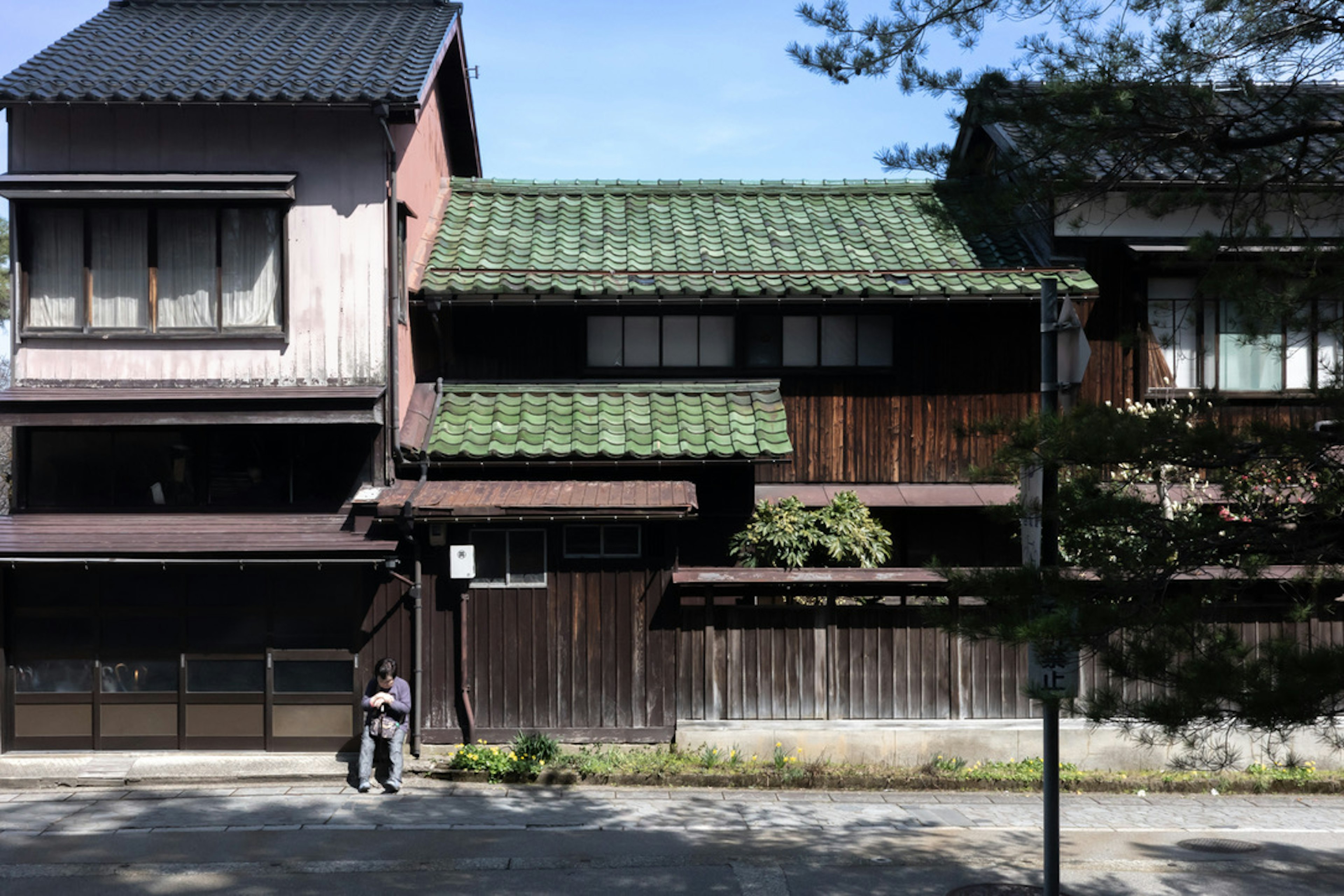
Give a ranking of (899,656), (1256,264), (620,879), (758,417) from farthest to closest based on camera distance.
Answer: (758,417) < (899,656) < (620,879) < (1256,264)

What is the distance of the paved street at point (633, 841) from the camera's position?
9836 millimetres

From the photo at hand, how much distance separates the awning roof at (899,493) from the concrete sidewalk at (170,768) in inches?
234

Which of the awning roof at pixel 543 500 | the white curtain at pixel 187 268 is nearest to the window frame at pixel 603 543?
the awning roof at pixel 543 500

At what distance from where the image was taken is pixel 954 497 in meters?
16.1

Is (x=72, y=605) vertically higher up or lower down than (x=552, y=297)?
lower down

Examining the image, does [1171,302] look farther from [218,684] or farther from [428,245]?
[218,684]

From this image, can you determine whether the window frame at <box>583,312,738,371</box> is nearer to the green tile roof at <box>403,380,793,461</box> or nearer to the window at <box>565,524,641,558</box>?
the green tile roof at <box>403,380,793,461</box>

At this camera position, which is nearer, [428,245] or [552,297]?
[552,297]

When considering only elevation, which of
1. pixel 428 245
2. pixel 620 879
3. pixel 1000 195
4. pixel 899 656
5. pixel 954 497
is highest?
pixel 428 245

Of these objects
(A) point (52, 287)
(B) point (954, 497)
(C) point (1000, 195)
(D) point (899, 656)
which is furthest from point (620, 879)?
(A) point (52, 287)

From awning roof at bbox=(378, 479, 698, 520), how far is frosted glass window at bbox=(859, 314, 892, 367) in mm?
3903

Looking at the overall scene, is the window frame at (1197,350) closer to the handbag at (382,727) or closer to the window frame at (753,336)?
the window frame at (753,336)

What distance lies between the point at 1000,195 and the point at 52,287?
12.0m

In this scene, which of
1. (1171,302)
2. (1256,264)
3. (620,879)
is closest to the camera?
(1256,264)
